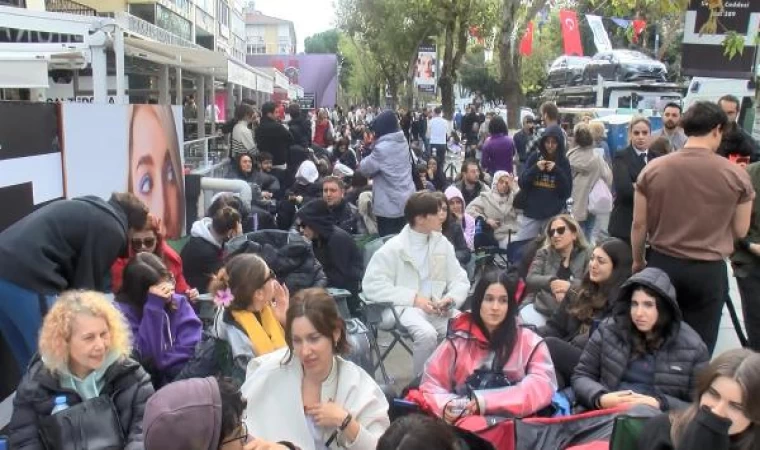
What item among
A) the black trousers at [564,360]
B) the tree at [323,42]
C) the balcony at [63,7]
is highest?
the tree at [323,42]

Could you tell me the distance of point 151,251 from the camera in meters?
4.73

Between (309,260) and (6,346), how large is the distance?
190cm

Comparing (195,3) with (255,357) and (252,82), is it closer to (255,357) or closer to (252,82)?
(252,82)

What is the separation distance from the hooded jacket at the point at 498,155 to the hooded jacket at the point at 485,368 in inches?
298

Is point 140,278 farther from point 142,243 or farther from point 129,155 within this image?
point 129,155

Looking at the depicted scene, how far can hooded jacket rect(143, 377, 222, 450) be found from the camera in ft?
7.38

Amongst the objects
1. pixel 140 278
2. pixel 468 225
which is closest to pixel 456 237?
pixel 468 225

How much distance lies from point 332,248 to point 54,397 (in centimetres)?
287

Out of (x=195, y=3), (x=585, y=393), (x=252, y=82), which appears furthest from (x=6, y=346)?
(x=195, y=3)

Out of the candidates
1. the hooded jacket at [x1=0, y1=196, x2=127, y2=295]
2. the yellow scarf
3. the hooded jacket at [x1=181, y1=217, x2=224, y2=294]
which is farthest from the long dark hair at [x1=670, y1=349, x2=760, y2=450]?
the hooded jacket at [x1=181, y1=217, x2=224, y2=294]

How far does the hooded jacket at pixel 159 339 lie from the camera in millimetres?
3861

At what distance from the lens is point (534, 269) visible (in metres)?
5.40

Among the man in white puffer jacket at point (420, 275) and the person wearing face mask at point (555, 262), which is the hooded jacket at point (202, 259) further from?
the person wearing face mask at point (555, 262)

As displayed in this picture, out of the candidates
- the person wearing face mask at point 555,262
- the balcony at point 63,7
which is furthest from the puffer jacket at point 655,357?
the balcony at point 63,7
